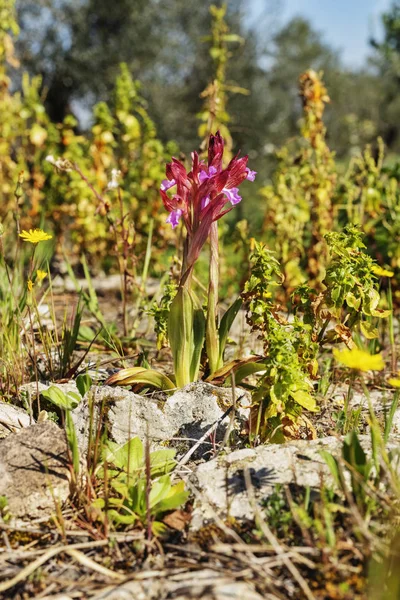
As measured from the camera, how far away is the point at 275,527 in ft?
4.43

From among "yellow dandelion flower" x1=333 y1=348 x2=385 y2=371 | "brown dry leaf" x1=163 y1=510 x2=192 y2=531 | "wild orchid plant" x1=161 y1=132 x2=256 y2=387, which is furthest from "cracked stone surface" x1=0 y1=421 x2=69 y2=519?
"yellow dandelion flower" x1=333 y1=348 x2=385 y2=371

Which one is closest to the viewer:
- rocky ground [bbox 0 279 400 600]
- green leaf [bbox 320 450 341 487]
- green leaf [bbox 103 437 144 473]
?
rocky ground [bbox 0 279 400 600]

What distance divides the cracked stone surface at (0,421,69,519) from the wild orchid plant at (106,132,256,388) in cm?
43

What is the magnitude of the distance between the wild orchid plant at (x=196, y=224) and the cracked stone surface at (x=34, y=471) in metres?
0.59

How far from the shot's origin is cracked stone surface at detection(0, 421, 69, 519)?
59.6 inches

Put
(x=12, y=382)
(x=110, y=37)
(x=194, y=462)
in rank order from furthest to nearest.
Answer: (x=110, y=37)
(x=12, y=382)
(x=194, y=462)

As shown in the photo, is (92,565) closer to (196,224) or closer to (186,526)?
(186,526)

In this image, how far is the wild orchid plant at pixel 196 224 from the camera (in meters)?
1.96

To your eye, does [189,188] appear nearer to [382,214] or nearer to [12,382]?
[12,382]

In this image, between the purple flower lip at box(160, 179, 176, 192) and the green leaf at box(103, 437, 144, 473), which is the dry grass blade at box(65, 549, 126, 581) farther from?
the purple flower lip at box(160, 179, 176, 192)

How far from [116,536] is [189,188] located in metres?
1.20

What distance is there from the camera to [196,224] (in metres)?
2.04

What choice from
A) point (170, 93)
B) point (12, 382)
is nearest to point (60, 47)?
point (170, 93)

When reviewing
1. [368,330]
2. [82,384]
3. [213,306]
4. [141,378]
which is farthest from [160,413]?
[368,330]
